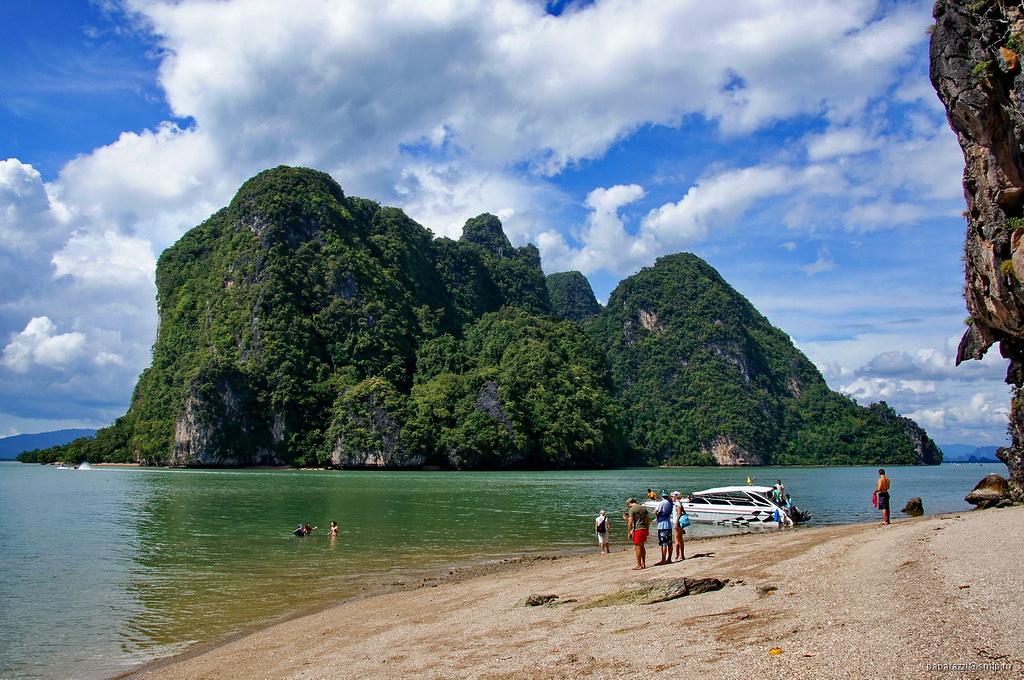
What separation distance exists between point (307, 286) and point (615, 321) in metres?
94.2

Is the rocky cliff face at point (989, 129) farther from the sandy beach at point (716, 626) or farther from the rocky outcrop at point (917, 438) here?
the rocky outcrop at point (917, 438)

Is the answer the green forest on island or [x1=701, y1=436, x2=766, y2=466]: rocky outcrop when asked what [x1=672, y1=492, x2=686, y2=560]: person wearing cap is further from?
[x1=701, y1=436, x2=766, y2=466]: rocky outcrop

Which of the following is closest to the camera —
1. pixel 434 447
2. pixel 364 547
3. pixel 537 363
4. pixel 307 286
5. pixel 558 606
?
pixel 558 606

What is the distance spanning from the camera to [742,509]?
102 feet

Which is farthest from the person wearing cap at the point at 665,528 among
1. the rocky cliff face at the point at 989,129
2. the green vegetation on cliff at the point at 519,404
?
the green vegetation on cliff at the point at 519,404

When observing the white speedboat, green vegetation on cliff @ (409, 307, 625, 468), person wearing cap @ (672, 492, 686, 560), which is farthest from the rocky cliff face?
green vegetation on cliff @ (409, 307, 625, 468)

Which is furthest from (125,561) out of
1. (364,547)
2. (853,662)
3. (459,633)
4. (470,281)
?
(470,281)

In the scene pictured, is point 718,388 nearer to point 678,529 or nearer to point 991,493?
point 991,493

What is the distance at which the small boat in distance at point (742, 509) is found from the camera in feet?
99.1

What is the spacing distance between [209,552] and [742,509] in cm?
2223

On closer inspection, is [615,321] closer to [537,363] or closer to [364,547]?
[537,363]

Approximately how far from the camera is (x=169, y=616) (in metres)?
14.4

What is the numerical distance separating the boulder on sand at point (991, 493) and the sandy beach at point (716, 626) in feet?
46.3

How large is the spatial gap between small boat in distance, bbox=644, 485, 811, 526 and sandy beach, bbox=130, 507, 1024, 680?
1459 cm
